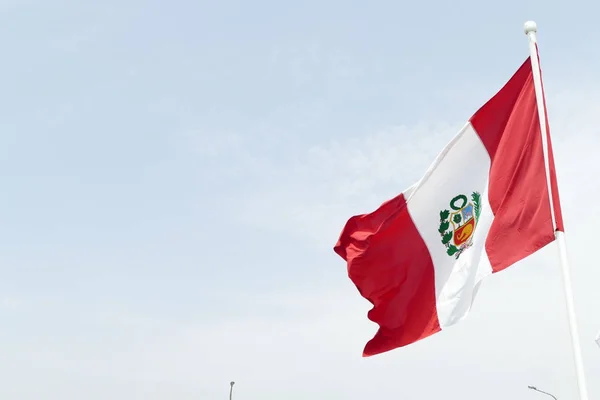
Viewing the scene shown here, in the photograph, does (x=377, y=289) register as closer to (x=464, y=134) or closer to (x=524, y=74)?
(x=464, y=134)

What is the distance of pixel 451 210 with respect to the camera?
35.7 feet

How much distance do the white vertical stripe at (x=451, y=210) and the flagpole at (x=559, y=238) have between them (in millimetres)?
1075

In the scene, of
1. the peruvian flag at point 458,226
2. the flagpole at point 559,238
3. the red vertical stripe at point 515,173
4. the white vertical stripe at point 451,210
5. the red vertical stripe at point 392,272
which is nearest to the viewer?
the flagpole at point 559,238

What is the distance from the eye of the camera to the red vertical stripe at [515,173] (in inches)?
382

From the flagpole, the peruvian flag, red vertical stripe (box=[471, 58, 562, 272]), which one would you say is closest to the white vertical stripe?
the peruvian flag

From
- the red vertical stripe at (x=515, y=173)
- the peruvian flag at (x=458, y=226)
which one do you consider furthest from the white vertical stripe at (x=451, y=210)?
the red vertical stripe at (x=515, y=173)

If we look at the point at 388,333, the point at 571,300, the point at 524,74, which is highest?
the point at 524,74

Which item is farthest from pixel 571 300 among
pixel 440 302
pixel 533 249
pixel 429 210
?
pixel 429 210

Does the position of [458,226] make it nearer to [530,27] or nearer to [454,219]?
[454,219]

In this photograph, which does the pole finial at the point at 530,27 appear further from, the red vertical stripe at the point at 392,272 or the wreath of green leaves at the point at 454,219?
the red vertical stripe at the point at 392,272

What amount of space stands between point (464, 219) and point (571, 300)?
2366 mm

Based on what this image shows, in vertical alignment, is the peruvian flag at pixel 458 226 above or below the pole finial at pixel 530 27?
below

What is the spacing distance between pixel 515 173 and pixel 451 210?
106cm

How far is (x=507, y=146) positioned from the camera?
10445mm
